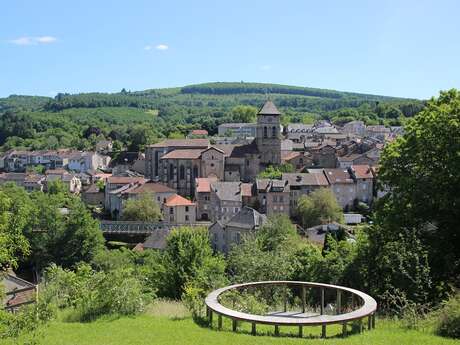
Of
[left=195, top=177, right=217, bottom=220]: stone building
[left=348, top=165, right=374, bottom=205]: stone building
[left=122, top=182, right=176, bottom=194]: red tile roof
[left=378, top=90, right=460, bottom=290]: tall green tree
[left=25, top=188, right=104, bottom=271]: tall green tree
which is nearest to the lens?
[left=378, top=90, right=460, bottom=290]: tall green tree

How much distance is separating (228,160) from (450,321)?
57.1 metres

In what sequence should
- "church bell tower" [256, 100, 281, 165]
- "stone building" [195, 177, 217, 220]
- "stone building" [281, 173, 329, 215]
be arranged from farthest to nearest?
"church bell tower" [256, 100, 281, 165], "stone building" [195, 177, 217, 220], "stone building" [281, 173, 329, 215]

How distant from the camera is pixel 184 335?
11.6 metres

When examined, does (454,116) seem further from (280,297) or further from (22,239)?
(22,239)

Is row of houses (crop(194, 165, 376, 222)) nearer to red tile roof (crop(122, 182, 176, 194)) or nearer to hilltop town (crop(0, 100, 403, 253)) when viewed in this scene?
hilltop town (crop(0, 100, 403, 253))

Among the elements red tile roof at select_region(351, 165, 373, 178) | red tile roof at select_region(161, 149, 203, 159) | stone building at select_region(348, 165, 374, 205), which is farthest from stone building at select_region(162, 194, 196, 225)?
red tile roof at select_region(351, 165, 373, 178)

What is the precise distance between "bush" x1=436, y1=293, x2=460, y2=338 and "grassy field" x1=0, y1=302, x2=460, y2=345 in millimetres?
277

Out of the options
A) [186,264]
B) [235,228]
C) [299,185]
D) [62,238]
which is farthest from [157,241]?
[186,264]

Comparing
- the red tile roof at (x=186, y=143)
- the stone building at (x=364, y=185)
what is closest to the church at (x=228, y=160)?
the red tile roof at (x=186, y=143)

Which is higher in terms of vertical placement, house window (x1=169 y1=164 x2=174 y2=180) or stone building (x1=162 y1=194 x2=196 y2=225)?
house window (x1=169 y1=164 x2=174 y2=180)

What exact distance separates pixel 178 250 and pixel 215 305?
1054 centimetres

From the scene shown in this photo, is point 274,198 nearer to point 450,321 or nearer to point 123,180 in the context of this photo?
point 123,180

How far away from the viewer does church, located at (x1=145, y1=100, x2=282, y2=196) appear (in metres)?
67.6

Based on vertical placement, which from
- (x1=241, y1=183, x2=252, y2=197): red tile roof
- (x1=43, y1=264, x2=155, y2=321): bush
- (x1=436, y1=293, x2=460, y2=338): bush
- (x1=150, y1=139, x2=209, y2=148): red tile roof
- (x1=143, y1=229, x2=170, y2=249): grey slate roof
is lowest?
(x1=143, y1=229, x2=170, y2=249): grey slate roof
